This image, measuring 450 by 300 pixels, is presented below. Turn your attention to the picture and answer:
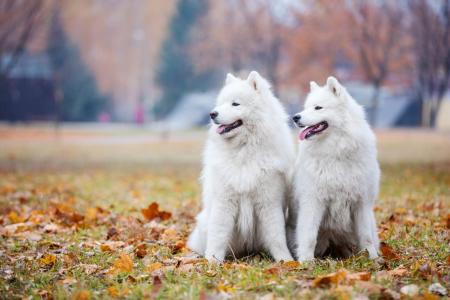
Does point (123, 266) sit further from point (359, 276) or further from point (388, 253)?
point (388, 253)

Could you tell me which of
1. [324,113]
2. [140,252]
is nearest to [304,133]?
[324,113]

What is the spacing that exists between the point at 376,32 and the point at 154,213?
21.3 meters

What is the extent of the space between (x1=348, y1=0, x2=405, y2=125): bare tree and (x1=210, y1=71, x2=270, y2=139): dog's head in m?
21.3

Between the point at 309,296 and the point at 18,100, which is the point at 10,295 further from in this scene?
the point at 18,100

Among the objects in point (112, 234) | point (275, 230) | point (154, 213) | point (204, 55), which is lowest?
point (112, 234)

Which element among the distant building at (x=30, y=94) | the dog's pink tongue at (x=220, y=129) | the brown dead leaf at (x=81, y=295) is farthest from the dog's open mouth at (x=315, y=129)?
the distant building at (x=30, y=94)

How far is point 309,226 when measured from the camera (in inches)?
190

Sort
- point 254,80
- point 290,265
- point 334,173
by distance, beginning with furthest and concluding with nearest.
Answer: point 254,80, point 334,173, point 290,265

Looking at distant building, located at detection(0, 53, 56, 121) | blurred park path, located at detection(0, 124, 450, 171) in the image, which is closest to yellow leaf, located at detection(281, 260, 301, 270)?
blurred park path, located at detection(0, 124, 450, 171)

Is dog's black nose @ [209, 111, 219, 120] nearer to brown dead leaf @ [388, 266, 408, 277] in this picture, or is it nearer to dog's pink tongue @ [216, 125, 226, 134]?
dog's pink tongue @ [216, 125, 226, 134]

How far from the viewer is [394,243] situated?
539cm

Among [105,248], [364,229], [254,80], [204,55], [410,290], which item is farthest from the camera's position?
[204,55]

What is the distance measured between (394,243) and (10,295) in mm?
3525

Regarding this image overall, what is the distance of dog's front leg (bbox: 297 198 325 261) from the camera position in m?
4.80
